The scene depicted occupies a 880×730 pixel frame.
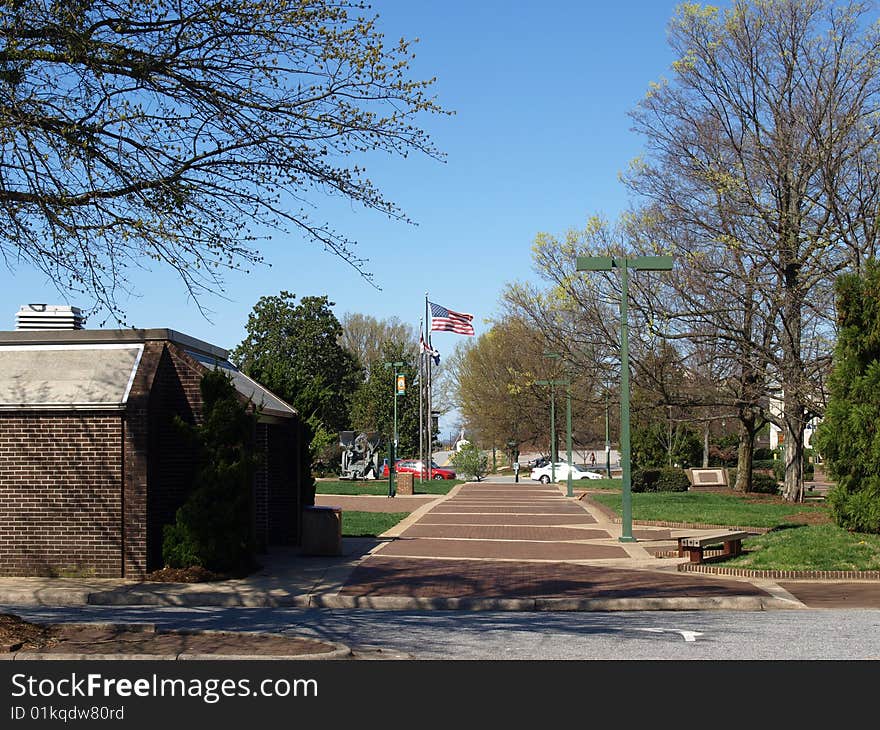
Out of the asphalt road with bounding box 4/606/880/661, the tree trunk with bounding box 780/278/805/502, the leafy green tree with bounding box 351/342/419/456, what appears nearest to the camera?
the asphalt road with bounding box 4/606/880/661

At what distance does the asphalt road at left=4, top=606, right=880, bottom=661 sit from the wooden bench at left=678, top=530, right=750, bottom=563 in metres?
3.85

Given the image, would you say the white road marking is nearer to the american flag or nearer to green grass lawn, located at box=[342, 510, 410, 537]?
green grass lawn, located at box=[342, 510, 410, 537]

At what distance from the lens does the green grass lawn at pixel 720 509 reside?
24.3 metres

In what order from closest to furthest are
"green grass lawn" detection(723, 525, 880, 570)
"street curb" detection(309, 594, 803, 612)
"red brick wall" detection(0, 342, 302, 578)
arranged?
"street curb" detection(309, 594, 803, 612), "red brick wall" detection(0, 342, 302, 578), "green grass lawn" detection(723, 525, 880, 570)

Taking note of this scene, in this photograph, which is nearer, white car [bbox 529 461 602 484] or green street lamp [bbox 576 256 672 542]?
green street lamp [bbox 576 256 672 542]

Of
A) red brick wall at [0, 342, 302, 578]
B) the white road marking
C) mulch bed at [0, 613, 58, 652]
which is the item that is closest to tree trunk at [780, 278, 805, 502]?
the white road marking

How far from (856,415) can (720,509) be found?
9420mm

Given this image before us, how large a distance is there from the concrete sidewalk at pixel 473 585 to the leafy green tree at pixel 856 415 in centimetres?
346

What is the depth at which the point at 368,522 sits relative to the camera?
2539 cm

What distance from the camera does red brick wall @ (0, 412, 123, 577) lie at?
1481cm

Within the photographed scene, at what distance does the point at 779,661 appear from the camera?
8.95 metres

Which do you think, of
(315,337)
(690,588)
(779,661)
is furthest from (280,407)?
(315,337)

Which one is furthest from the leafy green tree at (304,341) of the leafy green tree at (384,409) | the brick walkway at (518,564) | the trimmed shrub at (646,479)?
the brick walkway at (518,564)

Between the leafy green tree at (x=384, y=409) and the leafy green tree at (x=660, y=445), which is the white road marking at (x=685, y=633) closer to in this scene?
the leafy green tree at (x=660, y=445)
